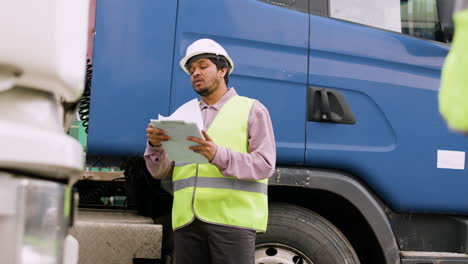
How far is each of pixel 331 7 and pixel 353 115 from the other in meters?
0.60

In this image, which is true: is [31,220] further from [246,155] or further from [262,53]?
[262,53]

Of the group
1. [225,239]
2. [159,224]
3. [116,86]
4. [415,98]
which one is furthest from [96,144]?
[415,98]

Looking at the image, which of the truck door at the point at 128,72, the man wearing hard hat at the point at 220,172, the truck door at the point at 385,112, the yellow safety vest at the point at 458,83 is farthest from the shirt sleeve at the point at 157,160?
the yellow safety vest at the point at 458,83

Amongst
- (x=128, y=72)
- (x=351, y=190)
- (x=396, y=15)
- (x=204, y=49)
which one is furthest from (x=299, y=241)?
(x=396, y=15)

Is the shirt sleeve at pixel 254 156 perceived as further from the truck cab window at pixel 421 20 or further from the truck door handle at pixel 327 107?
the truck cab window at pixel 421 20

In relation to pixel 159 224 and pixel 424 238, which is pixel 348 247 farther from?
pixel 159 224

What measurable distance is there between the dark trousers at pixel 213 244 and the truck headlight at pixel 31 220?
1.31m

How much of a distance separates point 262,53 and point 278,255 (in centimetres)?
102

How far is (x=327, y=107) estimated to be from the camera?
10.2ft

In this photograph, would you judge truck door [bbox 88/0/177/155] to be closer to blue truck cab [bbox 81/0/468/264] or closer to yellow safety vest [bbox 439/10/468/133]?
blue truck cab [bbox 81/0/468/264]

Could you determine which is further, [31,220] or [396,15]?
[396,15]

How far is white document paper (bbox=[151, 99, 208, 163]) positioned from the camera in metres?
2.34

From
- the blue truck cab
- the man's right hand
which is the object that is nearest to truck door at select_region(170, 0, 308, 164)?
the blue truck cab

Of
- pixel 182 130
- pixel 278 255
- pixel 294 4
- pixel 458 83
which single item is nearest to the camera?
pixel 458 83
